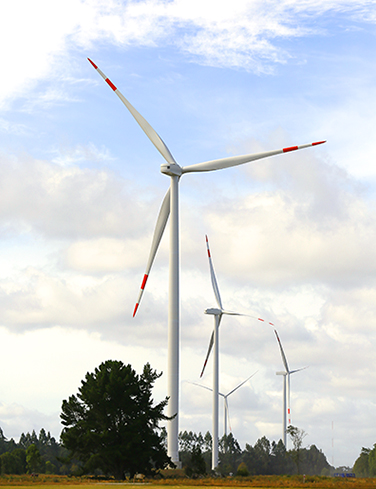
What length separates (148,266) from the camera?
278ft

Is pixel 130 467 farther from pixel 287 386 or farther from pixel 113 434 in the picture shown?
pixel 287 386

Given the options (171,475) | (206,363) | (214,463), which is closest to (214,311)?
(206,363)

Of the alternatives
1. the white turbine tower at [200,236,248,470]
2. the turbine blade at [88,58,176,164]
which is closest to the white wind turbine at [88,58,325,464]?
the turbine blade at [88,58,176,164]

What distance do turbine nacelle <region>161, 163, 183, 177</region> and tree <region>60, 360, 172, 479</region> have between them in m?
25.2

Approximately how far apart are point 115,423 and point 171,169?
32719mm

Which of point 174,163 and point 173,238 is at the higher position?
point 174,163

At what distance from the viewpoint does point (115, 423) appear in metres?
75.4

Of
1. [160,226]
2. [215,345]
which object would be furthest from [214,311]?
[160,226]

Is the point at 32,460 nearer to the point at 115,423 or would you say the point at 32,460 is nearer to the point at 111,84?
the point at 115,423

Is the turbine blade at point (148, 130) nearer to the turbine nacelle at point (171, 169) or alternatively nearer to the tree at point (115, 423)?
the turbine nacelle at point (171, 169)

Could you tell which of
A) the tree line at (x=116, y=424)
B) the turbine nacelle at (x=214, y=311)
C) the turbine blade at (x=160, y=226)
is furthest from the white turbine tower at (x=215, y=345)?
the tree line at (x=116, y=424)

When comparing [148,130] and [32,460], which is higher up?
[148,130]

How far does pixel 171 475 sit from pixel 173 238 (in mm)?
28242

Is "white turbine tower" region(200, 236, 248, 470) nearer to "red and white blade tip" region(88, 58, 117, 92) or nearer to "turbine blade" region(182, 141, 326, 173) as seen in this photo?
"turbine blade" region(182, 141, 326, 173)
